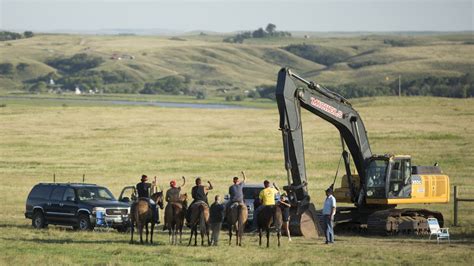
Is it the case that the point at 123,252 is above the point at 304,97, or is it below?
below

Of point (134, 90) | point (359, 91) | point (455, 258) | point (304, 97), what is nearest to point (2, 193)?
point (304, 97)

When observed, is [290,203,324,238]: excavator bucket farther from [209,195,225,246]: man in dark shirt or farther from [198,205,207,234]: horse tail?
[198,205,207,234]: horse tail

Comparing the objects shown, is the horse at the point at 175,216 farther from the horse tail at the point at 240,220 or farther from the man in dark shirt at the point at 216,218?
the horse tail at the point at 240,220

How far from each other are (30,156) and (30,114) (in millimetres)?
32829

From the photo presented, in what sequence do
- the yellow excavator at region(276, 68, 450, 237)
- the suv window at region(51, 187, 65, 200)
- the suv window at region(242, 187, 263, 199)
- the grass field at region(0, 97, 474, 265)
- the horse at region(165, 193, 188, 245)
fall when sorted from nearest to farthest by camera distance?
the grass field at region(0, 97, 474, 265), the horse at region(165, 193, 188, 245), the yellow excavator at region(276, 68, 450, 237), the suv window at region(51, 187, 65, 200), the suv window at region(242, 187, 263, 199)

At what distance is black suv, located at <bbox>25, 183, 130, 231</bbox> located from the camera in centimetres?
3438

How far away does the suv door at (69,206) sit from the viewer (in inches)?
1371

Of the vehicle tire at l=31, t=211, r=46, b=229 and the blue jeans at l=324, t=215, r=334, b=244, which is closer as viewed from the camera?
the blue jeans at l=324, t=215, r=334, b=244

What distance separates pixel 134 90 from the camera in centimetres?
19862

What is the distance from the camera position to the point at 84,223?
3453 centimetres

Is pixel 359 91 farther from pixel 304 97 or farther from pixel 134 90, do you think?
pixel 304 97

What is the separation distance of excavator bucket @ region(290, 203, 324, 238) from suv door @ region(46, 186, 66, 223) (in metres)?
7.15

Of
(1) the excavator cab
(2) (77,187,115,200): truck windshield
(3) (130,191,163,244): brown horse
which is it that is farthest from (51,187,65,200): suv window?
(1) the excavator cab

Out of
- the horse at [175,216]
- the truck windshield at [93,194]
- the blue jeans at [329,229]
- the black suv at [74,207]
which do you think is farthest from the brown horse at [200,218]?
the truck windshield at [93,194]
